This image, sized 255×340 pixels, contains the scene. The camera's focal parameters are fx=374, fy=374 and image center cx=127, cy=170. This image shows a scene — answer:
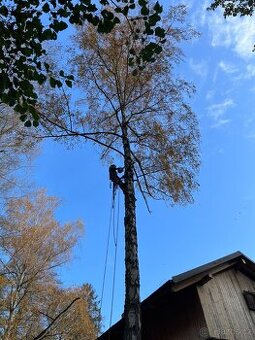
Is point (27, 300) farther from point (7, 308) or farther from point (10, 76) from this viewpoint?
point (10, 76)

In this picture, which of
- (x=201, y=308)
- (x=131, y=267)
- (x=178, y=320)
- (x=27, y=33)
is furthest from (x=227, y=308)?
(x=27, y=33)

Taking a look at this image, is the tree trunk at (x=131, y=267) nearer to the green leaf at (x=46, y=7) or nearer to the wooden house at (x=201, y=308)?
the wooden house at (x=201, y=308)

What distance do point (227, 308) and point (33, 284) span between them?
24.1ft

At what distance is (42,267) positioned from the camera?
14.1 meters

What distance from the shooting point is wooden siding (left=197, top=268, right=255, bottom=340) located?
8734 millimetres

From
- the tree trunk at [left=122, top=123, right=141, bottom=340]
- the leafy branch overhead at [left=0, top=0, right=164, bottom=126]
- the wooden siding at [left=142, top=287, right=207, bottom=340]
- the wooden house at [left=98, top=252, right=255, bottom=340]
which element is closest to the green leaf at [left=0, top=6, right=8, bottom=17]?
the leafy branch overhead at [left=0, top=0, right=164, bottom=126]

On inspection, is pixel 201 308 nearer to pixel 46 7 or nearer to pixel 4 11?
pixel 46 7

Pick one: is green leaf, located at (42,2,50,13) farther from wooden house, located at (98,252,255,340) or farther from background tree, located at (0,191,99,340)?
background tree, located at (0,191,99,340)

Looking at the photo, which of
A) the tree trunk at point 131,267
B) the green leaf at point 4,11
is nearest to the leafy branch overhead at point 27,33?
the green leaf at point 4,11

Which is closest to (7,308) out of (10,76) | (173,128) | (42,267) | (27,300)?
(27,300)

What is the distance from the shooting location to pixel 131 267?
5.80 m

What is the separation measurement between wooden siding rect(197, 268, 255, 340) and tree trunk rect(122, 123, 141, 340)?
144 inches

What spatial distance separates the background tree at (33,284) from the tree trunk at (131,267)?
6868 millimetres

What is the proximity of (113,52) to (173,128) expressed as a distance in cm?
237
